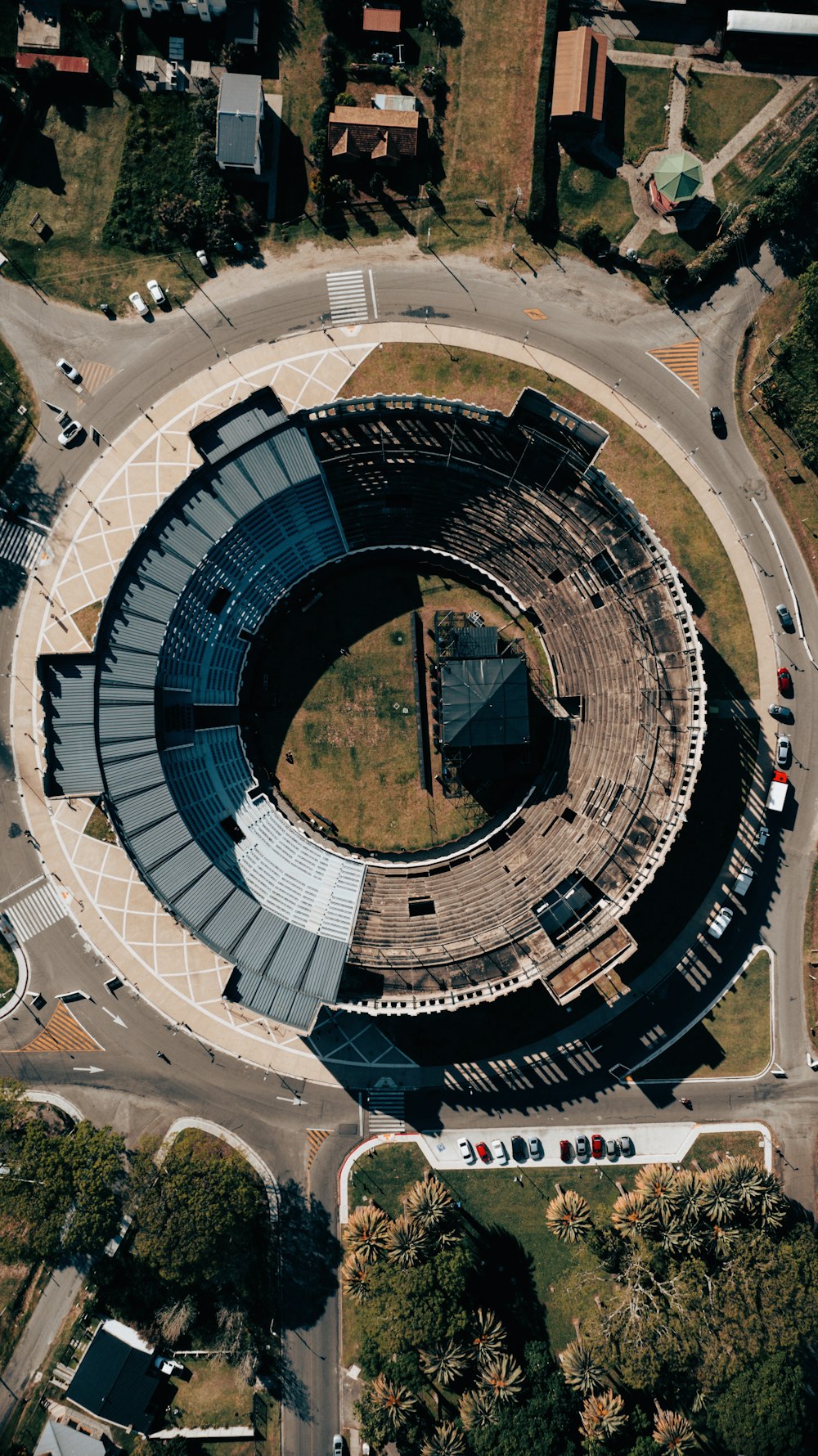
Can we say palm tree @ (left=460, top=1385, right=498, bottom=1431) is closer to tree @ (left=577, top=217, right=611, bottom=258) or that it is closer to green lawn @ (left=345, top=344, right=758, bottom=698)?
green lawn @ (left=345, top=344, right=758, bottom=698)

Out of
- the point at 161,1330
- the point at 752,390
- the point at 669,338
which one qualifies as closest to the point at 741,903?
the point at 752,390

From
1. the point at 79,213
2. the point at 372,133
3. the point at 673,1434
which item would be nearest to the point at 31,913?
the point at 79,213

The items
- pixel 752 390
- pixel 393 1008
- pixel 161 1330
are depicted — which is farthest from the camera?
pixel 752 390

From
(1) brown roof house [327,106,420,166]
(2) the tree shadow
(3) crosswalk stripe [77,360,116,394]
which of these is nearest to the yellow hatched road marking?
(1) brown roof house [327,106,420,166]

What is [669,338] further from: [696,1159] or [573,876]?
[696,1159]

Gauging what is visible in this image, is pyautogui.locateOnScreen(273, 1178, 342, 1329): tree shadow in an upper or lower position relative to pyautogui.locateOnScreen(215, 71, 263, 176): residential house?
lower
